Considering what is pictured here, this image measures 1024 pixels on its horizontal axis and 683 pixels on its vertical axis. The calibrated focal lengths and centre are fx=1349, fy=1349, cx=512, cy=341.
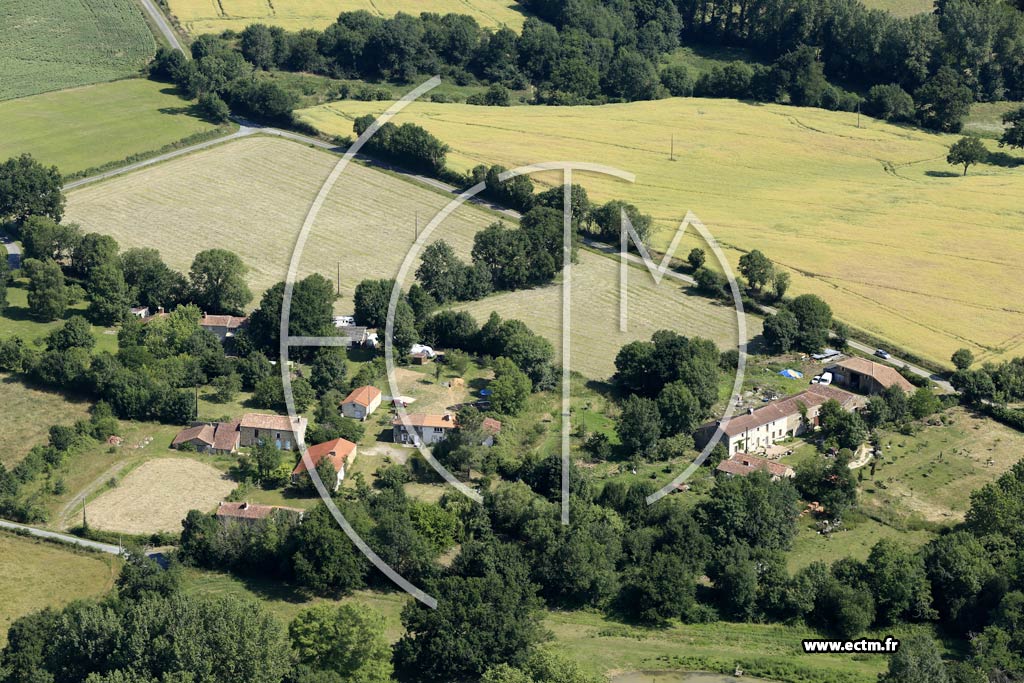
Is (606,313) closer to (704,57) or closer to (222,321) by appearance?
(222,321)

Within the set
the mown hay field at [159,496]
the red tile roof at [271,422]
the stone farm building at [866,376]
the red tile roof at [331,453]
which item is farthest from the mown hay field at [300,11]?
the red tile roof at [331,453]

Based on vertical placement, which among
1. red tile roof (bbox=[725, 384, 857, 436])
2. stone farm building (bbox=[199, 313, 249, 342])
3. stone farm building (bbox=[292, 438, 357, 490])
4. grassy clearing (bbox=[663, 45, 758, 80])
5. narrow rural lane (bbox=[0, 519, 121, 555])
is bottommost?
narrow rural lane (bbox=[0, 519, 121, 555])

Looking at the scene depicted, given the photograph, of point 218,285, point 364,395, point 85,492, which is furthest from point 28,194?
point 85,492

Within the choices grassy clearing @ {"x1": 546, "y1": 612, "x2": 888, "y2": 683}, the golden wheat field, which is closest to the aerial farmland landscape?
grassy clearing @ {"x1": 546, "y1": 612, "x2": 888, "y2": 683}

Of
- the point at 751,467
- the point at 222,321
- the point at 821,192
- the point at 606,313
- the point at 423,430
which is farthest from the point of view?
the point at 821,192

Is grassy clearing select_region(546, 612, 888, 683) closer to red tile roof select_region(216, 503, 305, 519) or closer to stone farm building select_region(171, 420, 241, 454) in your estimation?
red tile roof select_region(216, 503, 305, 519)
